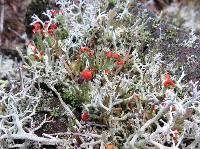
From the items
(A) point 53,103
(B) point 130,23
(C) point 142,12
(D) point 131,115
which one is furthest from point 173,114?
(C) point 142,12

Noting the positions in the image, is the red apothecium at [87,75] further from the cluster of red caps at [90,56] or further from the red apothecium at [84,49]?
the red apothecium at [84,49]

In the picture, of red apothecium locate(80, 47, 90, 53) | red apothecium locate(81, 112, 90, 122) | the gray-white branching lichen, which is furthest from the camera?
red apothecium locate(80, 47, 90, 53)

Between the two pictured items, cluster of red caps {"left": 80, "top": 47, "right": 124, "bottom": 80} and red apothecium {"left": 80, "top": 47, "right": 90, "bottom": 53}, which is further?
red apothecium {"left": 80, "top": 47, "right": 90, "bottom": 53}

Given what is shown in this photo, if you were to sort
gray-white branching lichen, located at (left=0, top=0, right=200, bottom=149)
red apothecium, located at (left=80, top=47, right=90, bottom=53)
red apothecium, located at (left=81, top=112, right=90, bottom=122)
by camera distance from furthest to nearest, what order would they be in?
red apothecium, located at (left=80, top=47, right=90, bottom=53) < red apothecium, located at (left=81, top=112, right=90, bottom=122) < gray-white branching lichen, located at (left=0, top=0, right=200, bottom=149)

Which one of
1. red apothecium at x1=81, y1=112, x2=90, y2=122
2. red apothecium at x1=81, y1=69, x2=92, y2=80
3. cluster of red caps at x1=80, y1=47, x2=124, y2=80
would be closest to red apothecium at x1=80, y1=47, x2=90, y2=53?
cluster of red caps at x1=80, y1=47, x2=124, y2=80

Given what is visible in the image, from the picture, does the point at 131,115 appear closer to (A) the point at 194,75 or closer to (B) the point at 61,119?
(B) the point at 61,119

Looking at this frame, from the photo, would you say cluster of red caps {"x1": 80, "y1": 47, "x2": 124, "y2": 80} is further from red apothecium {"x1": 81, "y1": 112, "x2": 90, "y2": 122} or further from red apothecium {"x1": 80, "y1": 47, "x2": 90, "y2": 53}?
red apothecium {"x1": 81, "y1": 112, "x2": 90, "y2": 122}

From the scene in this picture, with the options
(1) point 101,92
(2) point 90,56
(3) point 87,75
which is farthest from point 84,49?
(1) point 101,92

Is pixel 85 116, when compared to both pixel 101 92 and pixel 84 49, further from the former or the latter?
pixel 84 49
